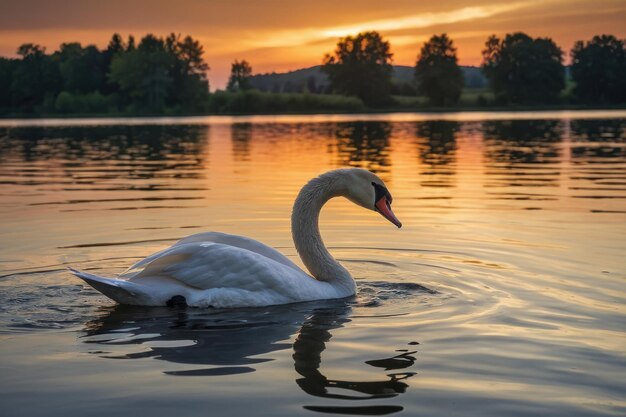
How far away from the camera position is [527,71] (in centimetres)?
14112

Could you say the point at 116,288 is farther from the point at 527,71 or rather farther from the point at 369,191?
the point at 527,71

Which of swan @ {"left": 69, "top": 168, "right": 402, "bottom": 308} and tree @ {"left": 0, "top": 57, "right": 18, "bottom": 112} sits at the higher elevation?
tree @ {"left": 0, "top": 57, "right": 18, "bottom": 112}

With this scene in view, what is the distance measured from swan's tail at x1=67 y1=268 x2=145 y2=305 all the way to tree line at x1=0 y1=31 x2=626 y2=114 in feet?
391

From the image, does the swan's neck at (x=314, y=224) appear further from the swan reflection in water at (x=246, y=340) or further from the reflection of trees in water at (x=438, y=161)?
the reflection of trees in water at (x=438, y=161)

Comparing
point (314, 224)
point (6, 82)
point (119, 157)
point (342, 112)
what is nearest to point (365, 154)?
point (119, 157)

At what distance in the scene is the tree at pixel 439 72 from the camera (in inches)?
5428

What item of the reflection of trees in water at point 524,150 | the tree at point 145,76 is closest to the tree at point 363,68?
the tree at point 145,76

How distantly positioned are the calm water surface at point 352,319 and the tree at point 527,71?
124965 millimetres

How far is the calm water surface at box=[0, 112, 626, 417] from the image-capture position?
5246 mm

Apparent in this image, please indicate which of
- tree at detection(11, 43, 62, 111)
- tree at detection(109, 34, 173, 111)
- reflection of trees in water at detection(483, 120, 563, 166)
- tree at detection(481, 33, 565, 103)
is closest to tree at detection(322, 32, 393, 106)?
tree at detection(481, 33, 565, 103)

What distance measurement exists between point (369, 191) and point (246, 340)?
2.32 m

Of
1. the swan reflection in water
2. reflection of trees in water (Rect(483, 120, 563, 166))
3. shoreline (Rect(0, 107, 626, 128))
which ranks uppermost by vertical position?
shoreline (Rect(0, 107, 626, 128))

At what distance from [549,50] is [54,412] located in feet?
489

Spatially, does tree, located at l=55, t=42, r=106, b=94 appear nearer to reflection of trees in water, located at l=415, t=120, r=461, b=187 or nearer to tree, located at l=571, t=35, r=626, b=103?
tree, located at l=571, t=35, r=626, b=103
